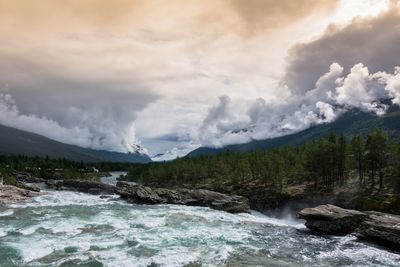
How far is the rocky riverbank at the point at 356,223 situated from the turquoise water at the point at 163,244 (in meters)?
2.19

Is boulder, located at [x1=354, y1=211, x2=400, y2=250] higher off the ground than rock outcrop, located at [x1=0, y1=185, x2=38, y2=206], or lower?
higher

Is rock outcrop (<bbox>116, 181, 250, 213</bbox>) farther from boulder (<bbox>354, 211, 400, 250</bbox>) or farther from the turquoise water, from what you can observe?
boulder (<bbox>354, 211, 400, 250</bbox>)

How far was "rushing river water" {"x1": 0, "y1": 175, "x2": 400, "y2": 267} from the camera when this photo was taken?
139 feet

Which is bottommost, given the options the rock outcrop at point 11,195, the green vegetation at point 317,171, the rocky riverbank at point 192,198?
the rock outcrop at point 11,195

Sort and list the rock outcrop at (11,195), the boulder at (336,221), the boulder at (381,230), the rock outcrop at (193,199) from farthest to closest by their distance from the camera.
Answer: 1. the rock outcrop at (193,199)
2. the rock outcrop at (11,195)
3. the boulder at (336,221)
4. the boulder at (381,230)

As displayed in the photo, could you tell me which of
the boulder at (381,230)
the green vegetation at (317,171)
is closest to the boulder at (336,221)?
the boulder at (381,230)

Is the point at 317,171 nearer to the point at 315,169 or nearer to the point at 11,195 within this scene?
the point at 315,169

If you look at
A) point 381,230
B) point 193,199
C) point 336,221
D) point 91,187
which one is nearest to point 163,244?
point 336,221

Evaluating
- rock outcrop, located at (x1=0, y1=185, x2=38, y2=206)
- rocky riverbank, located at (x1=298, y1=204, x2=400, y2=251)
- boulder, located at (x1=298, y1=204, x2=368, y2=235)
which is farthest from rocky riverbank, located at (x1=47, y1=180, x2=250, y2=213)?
boulder, located at (x1=298, y1=204, x2=368, y2=235)

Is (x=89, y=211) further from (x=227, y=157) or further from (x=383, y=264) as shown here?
(x=227, y=157)

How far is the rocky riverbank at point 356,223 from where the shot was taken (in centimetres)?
5672

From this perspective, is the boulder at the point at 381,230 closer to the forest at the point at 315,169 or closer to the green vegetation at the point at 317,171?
the green vegetation at the point at 317,171

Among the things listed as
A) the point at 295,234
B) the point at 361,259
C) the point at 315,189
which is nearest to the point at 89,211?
the point at 295,234

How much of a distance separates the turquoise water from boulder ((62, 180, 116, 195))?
70.1m
